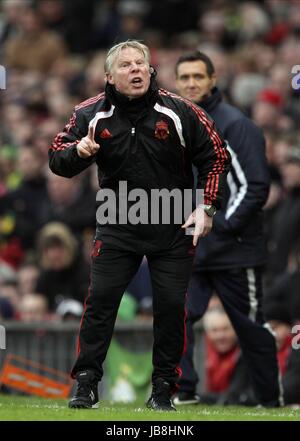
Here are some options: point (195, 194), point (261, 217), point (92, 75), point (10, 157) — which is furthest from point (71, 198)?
point (195, 194)

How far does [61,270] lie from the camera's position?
14.6 m

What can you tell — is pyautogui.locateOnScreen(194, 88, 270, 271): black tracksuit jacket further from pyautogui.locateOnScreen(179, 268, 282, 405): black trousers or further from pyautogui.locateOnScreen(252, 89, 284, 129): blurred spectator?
pyautogui.locateOnScreen(252, 89, 284, 129): blurred spectator

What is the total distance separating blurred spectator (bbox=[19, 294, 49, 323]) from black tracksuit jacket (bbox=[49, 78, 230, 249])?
17.6ft

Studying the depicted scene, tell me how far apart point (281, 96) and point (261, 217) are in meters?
5.64

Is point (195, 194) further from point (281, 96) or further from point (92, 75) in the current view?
point (92, 75)

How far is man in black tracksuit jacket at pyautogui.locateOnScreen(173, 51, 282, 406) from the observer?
10492 mm

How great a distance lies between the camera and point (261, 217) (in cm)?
1077

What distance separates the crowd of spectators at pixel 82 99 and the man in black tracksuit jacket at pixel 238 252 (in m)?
0.96

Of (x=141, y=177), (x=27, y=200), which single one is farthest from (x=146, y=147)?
(x=27, y=200)

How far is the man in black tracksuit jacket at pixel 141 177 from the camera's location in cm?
899

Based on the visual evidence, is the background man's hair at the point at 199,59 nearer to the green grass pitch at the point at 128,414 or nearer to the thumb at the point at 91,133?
the thumb at the point at 91,133

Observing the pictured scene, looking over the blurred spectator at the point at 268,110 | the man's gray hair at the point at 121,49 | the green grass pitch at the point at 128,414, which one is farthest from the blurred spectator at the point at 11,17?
the man's gray hair at the point at 121,49

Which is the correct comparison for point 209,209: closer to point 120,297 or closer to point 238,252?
point 120,297

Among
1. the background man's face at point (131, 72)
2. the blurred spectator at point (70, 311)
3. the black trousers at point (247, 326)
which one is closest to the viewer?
the background man's face at point (131, 72)
